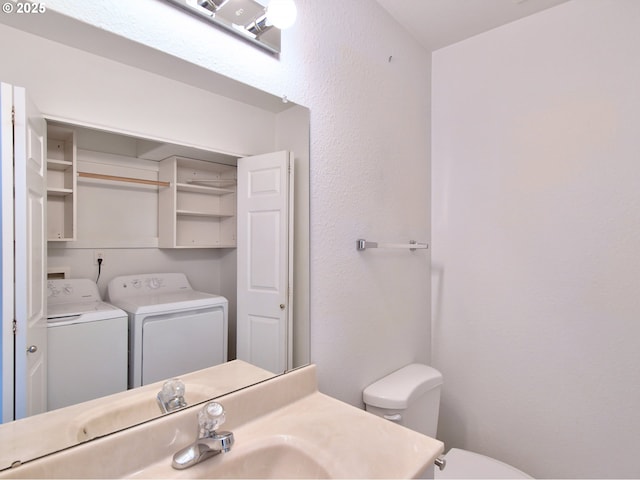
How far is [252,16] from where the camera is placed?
3.05ft

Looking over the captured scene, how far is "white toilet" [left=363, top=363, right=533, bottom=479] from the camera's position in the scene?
50.1 inches

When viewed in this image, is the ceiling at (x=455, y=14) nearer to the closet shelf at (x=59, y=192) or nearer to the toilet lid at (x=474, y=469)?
the closet shelf at (x=59, y=192)

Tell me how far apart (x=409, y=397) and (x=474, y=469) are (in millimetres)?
401

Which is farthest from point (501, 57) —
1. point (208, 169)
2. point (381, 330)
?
point (208, 169)

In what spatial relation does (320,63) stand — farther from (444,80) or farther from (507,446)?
(507,446)

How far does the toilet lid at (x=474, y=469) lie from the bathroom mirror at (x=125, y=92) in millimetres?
799

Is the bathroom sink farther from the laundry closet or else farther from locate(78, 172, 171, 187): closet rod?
locate(78, 172, 171, 187): closet rod

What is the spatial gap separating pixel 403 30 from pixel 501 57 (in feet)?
1.57

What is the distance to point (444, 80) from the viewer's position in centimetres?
176

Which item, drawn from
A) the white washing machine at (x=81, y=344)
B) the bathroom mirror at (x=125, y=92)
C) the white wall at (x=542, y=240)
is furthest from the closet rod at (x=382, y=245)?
the white washing machine at (x=81, y=344)

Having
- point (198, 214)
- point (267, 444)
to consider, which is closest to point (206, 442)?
point (267, 444)

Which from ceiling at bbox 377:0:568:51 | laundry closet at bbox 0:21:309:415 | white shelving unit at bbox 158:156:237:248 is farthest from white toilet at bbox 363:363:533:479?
ceiling at bbox 377:0:568:51

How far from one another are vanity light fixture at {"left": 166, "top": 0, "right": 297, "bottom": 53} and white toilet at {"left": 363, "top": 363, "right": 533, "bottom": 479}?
1271mm

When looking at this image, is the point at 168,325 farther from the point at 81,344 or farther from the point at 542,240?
the point at 542,240
